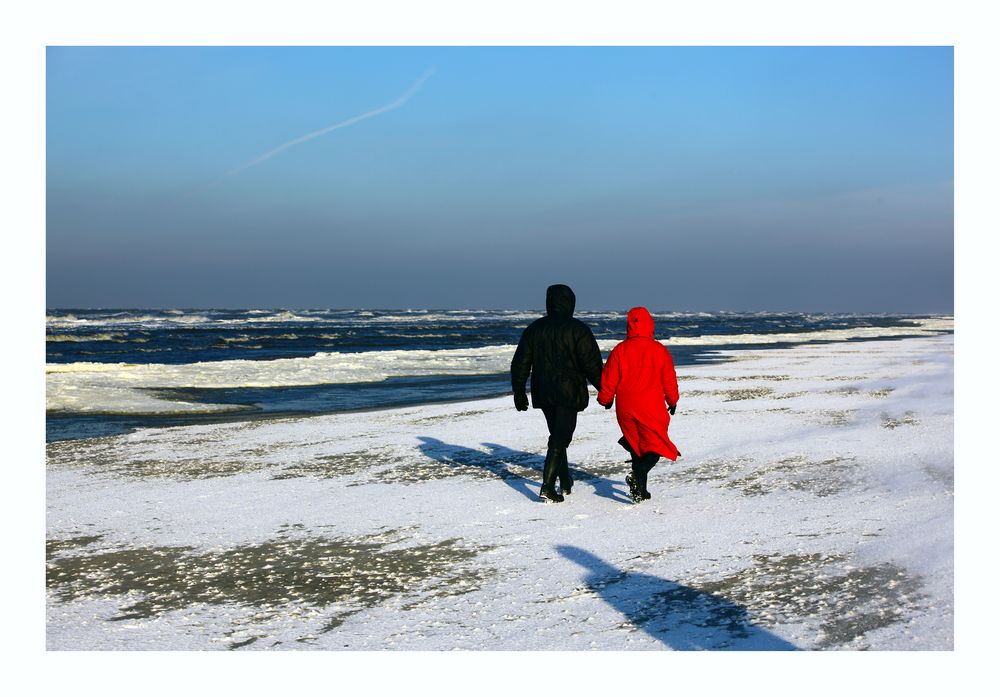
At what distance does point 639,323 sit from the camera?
6988 millimetres

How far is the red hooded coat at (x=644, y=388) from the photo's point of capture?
6.96 meters

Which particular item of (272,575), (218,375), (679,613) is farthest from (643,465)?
(218,375)

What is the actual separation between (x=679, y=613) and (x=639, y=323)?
2.95 m

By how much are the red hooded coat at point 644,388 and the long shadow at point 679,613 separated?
1834mm

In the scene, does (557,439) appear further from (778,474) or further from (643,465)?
(778,474)

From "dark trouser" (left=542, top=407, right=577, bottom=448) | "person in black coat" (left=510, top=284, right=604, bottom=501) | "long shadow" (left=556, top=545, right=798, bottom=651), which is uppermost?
→ "person in black coat" (left=510, top=284, right=604, bottom=501)

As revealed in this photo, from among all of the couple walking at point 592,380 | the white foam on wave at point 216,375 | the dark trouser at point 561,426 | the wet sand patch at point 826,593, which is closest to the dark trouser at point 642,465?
the couple walking at point 592,380

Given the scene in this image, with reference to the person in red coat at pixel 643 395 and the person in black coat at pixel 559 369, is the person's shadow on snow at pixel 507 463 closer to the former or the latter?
the person in red coat at pixel 643 395

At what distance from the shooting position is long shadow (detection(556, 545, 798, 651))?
13.5 ft

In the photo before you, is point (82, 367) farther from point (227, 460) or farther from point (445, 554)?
point (445, 554)

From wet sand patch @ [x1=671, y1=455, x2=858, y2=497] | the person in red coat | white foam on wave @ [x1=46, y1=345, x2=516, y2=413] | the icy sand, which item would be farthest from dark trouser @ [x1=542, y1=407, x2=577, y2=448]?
white foam on wave @ [x1=46, y1=345, x2=516, y2=413]

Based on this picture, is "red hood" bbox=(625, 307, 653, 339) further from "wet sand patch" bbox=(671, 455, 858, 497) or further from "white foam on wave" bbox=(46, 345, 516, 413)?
"white foam on wave" bbox=(46, 345, 516, 413)

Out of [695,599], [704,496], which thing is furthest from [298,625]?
[704,496]
